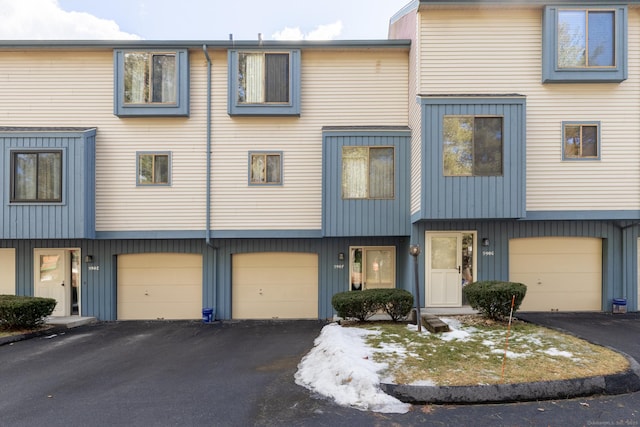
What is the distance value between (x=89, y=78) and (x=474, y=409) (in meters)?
12.0

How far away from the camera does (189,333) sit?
9000mm

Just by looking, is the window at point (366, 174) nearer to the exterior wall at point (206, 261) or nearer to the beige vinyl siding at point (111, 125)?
the exterior wall at point (206, 261)

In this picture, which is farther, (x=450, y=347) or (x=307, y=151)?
(x=307, y=151)

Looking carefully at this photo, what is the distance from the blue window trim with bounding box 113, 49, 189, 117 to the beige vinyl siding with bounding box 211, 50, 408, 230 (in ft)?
2.65

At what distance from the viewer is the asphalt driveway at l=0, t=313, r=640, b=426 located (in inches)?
163

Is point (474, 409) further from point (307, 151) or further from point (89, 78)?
point (89, 78)

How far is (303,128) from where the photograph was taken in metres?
10.1

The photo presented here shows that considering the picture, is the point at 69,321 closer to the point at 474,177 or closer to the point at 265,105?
the point at 265,105

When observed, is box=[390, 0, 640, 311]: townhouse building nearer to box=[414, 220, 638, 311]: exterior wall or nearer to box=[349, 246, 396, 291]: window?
box=[414, 220, 638, 311]: exterior wall

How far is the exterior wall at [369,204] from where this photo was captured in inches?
372

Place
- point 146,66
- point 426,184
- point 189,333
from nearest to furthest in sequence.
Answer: point 426,184, point 189,333, point 146,66

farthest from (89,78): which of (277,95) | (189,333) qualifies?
(189,333)

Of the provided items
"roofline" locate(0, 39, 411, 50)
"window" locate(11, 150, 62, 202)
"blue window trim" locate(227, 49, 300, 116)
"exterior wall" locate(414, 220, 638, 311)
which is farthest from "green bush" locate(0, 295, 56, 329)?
"exterior wall" locate(414, 220, 638, 311)

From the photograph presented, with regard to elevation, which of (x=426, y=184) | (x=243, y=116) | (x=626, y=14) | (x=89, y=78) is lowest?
(x=426, y=184)
